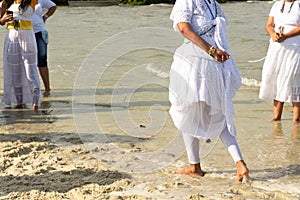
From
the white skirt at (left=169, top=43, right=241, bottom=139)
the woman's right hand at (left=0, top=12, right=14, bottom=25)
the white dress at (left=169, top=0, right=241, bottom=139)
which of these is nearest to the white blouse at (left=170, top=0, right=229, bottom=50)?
the white dress at (left=169, top=0, right=241, bottom=139)

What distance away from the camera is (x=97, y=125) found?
7.14m

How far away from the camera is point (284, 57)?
23.4 ft

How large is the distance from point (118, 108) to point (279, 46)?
7.94ft

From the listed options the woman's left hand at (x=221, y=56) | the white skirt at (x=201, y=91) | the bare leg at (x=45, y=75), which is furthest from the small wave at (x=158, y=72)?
the woman's left hand at (x=221, y=56)

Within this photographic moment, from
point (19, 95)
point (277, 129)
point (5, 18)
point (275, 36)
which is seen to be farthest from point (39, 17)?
point (277, 129)

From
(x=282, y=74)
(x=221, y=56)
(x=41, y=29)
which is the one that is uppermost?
(x=221, y=56)

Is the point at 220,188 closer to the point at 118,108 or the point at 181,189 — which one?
the point at 181,189

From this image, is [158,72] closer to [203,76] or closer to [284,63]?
[284,63]

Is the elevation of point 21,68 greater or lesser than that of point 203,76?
lesser

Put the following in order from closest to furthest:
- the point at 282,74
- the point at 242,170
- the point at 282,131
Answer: the point at 242,170
the point at 282,131
the point at 282,74

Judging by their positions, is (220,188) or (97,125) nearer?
(220,188)

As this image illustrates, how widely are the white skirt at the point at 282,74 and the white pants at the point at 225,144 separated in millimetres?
2448

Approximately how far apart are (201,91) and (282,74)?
2.70 m

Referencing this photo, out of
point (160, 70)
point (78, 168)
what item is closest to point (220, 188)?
point (78, 168)
